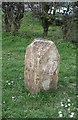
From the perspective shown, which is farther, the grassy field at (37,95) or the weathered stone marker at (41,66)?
the weathered stone marker at (41,66)

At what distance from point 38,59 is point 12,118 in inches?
47.4

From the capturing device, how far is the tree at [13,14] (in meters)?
11.4

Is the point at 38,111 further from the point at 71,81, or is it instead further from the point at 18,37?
the point at 18,37

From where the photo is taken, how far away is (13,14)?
11.6 metres

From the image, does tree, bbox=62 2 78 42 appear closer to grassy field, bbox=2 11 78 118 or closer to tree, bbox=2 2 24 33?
grassy field, bbox=2 11 78 118

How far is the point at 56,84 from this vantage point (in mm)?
6320

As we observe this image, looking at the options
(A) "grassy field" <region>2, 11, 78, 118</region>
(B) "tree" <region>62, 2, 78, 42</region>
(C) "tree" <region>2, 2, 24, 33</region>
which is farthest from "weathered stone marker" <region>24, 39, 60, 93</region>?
(C) "tree" <region>2, 2, 24, 33</region>

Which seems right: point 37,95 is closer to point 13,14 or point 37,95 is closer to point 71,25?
point 71,25

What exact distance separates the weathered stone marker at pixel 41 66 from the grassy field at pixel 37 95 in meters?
0.17

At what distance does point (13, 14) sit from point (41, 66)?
19.4 ft

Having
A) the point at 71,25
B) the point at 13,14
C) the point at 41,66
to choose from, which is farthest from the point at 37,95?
the point at 13,14

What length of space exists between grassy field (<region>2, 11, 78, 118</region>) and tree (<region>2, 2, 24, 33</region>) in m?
1.77

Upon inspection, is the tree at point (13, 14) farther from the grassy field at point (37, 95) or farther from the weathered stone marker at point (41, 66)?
the weathered stone marker at point (41, 66)

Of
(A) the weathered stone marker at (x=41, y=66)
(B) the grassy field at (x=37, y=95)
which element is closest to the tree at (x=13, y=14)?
(B) the grassy field at (x=37, y=95)
